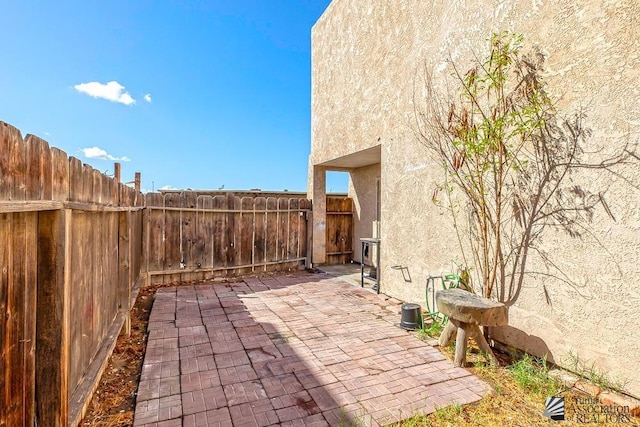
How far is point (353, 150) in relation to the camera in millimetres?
6535

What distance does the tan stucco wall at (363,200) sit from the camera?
26.3 ft

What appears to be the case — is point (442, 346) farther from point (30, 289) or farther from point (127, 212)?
point (127, 212)

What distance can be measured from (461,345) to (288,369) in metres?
1.73

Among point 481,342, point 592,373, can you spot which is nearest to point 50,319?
point 481,342

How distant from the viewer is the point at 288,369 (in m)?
2.95

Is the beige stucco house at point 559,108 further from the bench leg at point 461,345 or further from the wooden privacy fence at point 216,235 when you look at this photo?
the wooden privacy fence at point 216,235

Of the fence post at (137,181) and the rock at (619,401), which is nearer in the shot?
the rock at (619,401)

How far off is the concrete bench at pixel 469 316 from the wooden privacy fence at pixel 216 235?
15.5 feet

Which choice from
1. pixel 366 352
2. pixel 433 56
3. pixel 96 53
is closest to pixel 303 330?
pixel 366 352

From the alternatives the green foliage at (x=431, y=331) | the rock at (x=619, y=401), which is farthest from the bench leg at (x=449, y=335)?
the rock at (x=619, y=401)

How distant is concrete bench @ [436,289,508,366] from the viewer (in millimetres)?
2998

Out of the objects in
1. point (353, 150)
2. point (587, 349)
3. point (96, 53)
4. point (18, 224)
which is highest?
point (96, 53)

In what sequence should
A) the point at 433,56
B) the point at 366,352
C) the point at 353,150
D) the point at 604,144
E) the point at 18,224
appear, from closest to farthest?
the point at 18,224, the point at 604,144, the point at 366,352, the point at 433,56, the point at 353,150

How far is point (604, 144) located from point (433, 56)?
263 cm
